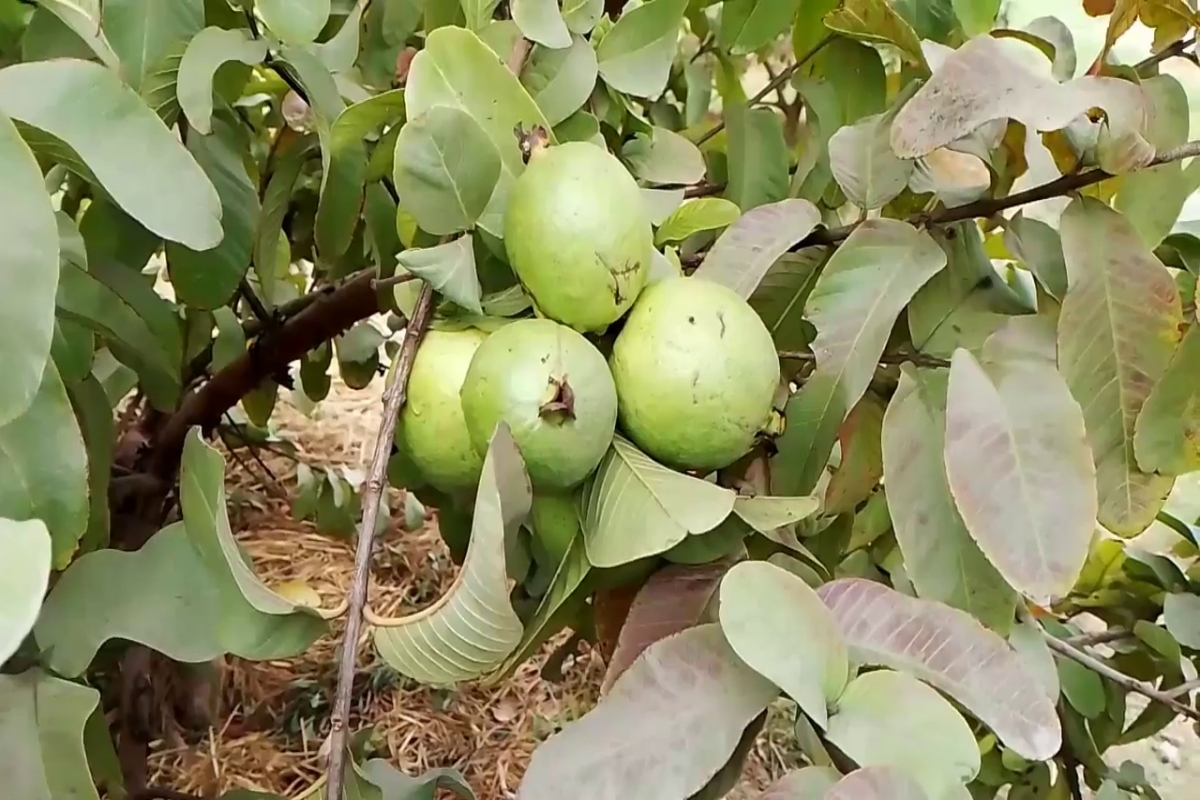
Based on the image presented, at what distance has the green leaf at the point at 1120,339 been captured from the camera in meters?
0.49

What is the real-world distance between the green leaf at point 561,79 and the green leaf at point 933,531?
22 cm

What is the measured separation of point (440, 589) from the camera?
1.46 meters

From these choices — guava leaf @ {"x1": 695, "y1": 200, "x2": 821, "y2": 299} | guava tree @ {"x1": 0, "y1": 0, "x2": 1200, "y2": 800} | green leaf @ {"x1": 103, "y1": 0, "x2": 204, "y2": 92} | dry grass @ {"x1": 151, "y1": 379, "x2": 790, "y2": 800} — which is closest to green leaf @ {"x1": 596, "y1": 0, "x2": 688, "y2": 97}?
guava tree @ {"x1": 0, "y1": 0, "x2": 1200, "y2": 800}

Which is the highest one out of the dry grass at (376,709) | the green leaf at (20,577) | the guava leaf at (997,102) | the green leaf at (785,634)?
the guava leaf at (997,102)

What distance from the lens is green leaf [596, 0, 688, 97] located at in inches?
21.7

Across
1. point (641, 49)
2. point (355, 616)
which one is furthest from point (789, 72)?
Answer: point (355, 616)

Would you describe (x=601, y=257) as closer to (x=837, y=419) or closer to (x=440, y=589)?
(x=837, y=419)

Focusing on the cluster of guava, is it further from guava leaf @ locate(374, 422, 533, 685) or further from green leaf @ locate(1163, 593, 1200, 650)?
green leaf @ locate(1163, 593, 1200, 650)

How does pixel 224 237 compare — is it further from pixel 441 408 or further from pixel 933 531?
pixel 933 531

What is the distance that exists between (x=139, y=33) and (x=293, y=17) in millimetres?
85

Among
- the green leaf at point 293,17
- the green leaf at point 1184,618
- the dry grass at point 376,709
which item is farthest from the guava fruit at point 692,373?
the dry grass at point 376,709

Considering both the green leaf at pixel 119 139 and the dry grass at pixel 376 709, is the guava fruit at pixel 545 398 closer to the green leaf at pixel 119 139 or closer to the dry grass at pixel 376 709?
the green leaf at pixel 119 139

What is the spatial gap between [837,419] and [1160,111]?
260 millimetres

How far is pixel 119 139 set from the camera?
41 centimetres
